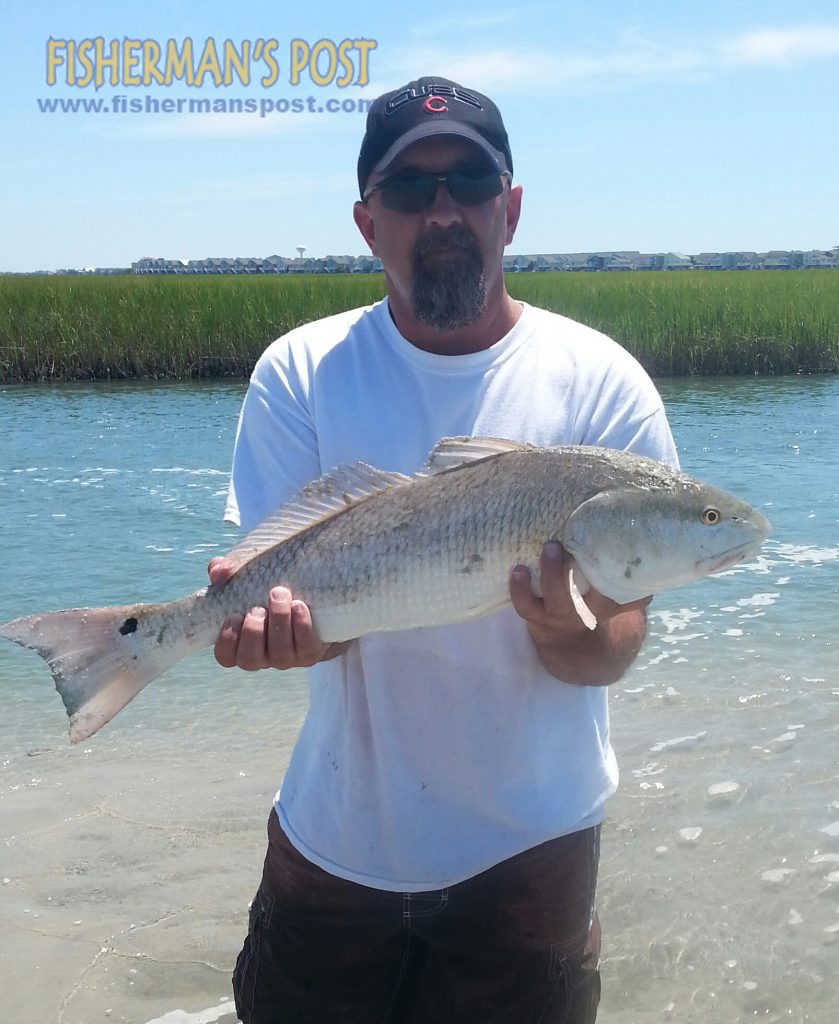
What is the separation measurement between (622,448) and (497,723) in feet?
2.17

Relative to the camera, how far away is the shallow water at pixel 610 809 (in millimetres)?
3803

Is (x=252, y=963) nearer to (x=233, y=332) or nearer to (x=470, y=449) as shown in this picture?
(x=470, y=449)

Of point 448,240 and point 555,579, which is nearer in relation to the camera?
point 555,579

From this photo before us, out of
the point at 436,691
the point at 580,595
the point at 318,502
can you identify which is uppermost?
the point at 318,502

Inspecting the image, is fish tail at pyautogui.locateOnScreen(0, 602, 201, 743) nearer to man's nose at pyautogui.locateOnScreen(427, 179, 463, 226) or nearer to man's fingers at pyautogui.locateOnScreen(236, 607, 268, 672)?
→ man's fingers at pyautogui.locateOnScreen(236, 607, 268, 672)

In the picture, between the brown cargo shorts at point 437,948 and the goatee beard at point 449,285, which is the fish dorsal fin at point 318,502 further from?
the brown cargo shorts at point 437,948

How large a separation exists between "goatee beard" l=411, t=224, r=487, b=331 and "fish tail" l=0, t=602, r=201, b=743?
860 millimetres

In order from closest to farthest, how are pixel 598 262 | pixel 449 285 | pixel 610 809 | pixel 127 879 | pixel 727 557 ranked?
pixel 727 557
pixel 449 285
pixel 127 879
pixel 610 809
pixel 598 262

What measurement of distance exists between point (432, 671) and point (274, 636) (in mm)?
353

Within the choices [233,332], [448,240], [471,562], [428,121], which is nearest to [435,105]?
[428,121]

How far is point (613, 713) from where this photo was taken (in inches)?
238

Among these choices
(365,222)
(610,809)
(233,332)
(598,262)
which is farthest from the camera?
(598,262)

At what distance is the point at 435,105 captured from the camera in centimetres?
248

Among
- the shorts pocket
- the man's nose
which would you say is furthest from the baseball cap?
the shorts pocket
